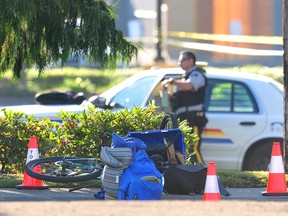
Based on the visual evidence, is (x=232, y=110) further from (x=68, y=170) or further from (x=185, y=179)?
(x=68, y=170)

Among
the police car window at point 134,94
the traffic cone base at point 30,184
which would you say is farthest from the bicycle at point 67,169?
the police car window at point 134,94

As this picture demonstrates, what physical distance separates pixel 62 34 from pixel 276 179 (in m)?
2.75

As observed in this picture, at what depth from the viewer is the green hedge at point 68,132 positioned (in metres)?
10.3

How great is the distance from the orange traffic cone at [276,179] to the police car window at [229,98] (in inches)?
150

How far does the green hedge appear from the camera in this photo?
33.9ft

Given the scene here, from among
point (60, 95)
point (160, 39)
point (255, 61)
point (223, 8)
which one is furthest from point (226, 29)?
point (60, 95)

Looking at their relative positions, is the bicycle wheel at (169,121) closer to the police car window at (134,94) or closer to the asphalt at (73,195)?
the asphalt at (73,195)

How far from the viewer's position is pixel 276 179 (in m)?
9.11

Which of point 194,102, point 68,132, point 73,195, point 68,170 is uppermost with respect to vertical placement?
point 194,102
